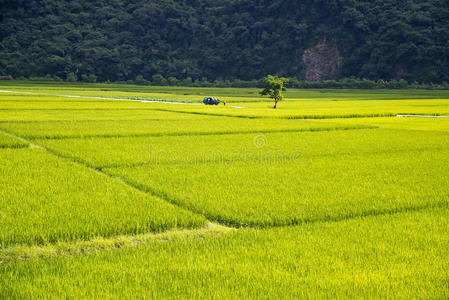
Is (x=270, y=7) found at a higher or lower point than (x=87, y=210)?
higher

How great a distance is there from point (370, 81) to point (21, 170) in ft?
267

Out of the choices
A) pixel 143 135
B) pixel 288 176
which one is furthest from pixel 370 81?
pixel 288 176

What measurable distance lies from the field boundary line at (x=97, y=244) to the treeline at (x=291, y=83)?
81196mm

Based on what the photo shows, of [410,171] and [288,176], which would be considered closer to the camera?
[288,176]

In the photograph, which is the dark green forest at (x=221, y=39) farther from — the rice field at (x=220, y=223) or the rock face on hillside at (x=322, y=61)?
the rice field at (x=220, y=223)

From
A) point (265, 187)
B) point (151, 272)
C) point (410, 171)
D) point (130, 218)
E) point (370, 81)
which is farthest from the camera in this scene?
point (370, 81)

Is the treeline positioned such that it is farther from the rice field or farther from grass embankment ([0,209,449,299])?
grass embankment ([0,209,449,299])

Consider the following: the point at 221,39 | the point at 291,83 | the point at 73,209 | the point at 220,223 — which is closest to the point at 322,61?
the point at 291,83

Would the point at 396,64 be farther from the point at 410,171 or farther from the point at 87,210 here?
the point at 87,210

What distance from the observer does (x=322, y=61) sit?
99875 millimetres

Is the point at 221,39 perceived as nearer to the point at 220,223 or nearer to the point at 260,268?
the point at 220,223

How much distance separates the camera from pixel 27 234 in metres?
6.39

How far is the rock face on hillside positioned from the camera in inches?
3861

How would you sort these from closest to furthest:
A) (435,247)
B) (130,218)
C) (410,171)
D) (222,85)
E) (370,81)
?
(435,247), (130,218), (410,171), (370,81), (222,85)
